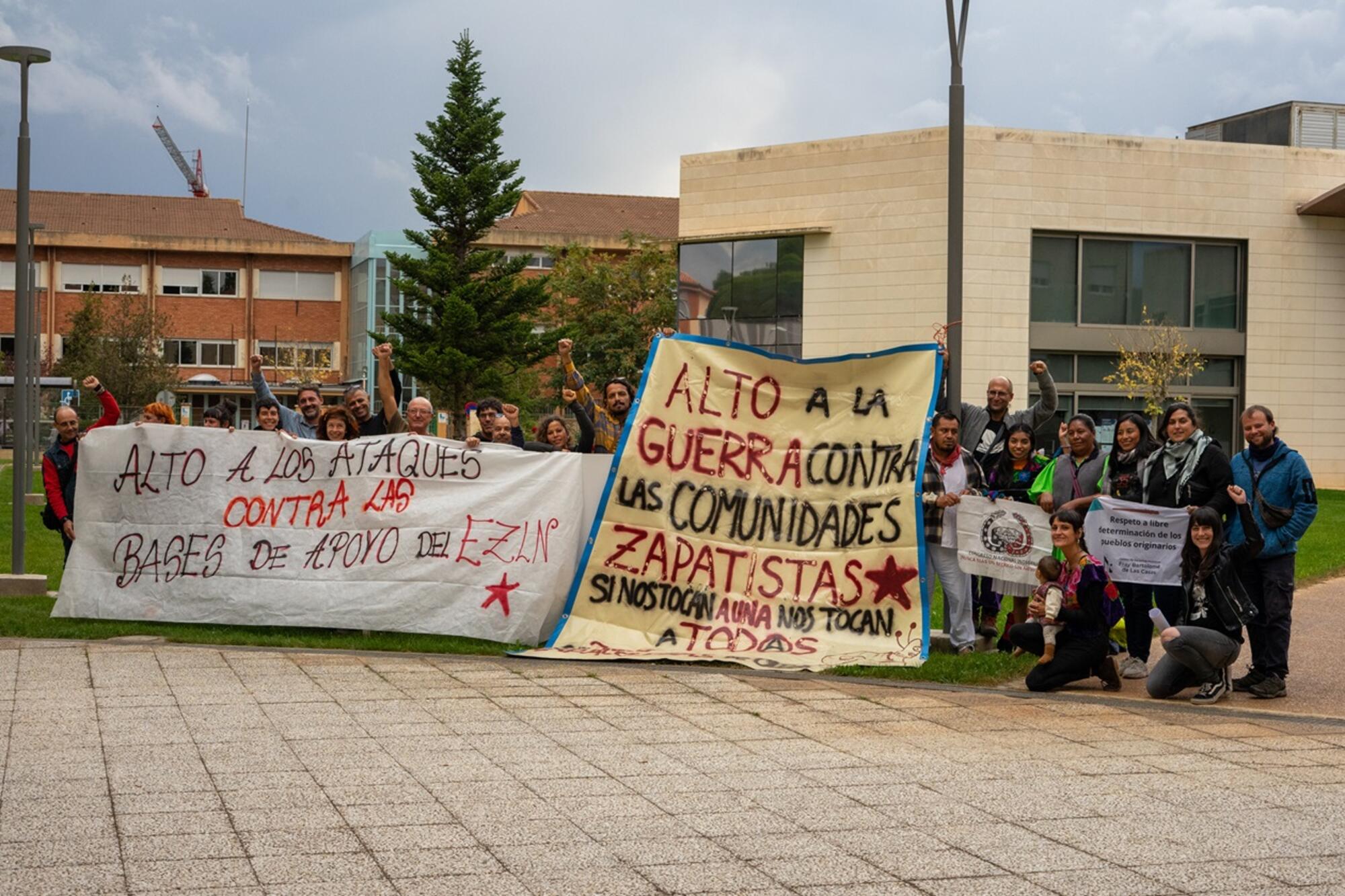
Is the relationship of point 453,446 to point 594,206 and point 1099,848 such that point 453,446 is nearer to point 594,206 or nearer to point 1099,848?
point 1099,848

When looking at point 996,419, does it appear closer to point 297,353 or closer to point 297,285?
point 297,353

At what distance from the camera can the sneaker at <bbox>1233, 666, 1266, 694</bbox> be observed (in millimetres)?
9430

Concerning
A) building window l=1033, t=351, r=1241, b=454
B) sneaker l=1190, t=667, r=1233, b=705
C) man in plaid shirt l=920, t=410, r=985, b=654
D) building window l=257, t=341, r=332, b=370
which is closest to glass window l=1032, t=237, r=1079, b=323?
building window l=1033, t=351, r=1241, b=454

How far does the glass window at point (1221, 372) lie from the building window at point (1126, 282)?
1.01 metres

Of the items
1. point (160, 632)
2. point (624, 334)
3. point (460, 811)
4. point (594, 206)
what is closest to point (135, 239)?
point (594, 206)

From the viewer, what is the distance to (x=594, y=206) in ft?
271

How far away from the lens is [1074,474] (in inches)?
421

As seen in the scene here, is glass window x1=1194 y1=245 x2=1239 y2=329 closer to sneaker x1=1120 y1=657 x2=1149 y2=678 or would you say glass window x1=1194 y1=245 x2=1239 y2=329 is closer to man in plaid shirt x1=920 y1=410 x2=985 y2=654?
man in plaid shirt x1=920 y1=410 x2=985 y2=654

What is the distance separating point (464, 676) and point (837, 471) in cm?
305

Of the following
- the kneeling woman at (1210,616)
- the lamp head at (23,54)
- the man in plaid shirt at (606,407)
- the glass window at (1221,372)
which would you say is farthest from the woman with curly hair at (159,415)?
the glass window at (1221,372)

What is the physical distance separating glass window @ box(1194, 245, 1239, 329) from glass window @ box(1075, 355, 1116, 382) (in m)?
2.78

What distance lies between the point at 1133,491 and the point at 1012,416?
139 cm

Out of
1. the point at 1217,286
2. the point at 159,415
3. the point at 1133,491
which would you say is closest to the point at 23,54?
the point at 159,415

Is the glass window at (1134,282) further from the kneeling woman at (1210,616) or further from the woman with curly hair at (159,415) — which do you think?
the kneeling woman at (1210,616)
